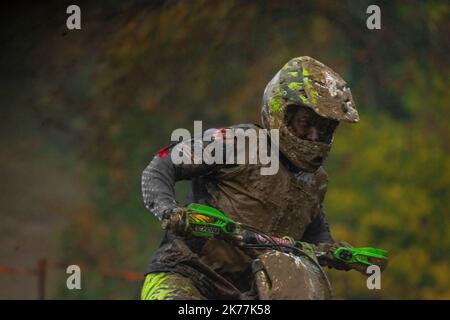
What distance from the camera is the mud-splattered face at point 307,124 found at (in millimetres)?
5637

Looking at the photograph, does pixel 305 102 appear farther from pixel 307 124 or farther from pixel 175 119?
pixel 175 119

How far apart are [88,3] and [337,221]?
3.79m

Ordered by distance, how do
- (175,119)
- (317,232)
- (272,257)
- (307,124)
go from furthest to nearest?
(175,119) < (317,232) < (307,124) < (272,257)

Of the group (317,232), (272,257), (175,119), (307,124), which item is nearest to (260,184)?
(307,124)

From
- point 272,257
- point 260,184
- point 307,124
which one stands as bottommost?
point 272,257

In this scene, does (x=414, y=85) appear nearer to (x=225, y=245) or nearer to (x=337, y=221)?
(x=337, y=221)

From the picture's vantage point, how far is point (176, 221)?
5047mm

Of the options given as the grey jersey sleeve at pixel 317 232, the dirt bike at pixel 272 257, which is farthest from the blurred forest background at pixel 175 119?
the dirt bike at pixel 272 257

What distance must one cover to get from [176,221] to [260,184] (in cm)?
75

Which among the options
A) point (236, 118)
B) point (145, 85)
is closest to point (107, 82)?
point (145, 85)

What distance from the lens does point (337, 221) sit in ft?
43.4

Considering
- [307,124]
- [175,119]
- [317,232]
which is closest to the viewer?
[307,124]

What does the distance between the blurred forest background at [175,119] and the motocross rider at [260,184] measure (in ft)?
22.9
